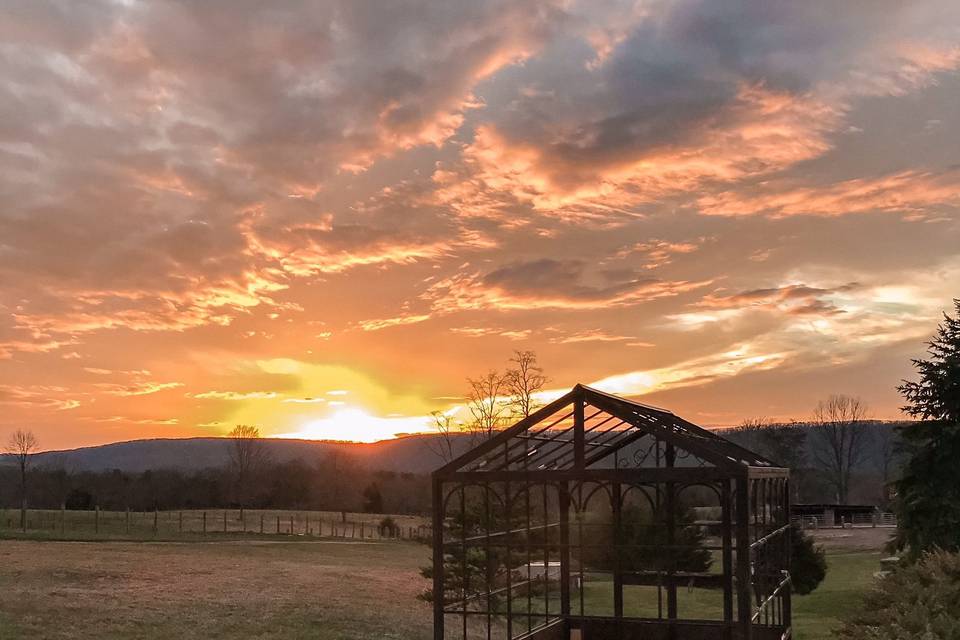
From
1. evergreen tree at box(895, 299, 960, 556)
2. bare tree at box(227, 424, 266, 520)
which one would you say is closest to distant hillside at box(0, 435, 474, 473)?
bare tree at box(227, 424, 266, 520)

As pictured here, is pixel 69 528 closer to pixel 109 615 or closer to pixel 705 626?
pixel 109 615

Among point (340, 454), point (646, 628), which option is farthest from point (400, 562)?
point (340, 454)

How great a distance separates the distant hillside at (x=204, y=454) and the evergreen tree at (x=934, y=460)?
135828 millimetres

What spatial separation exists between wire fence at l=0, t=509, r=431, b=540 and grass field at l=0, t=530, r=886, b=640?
743 cm

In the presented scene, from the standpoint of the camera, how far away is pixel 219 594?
24422mm

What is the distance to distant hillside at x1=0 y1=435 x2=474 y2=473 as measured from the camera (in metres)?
159

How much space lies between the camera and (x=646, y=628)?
13117 mm

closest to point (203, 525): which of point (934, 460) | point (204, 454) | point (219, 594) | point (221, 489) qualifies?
point (221, 489)

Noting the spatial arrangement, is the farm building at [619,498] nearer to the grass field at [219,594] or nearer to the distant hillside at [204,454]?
the grass field at [219,594]

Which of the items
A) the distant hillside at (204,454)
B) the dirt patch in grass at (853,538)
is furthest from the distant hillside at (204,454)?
the dirt patch in grass at (853,538)

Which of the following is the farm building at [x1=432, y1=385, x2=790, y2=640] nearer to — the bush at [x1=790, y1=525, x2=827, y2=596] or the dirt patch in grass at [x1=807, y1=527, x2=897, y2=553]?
the bush at [x1=790, y1=525, x2=827, y2=596]

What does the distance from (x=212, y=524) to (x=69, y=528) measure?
397 inches

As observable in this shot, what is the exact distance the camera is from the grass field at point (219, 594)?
19.4m

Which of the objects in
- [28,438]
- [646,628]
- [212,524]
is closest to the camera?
[646,628]
